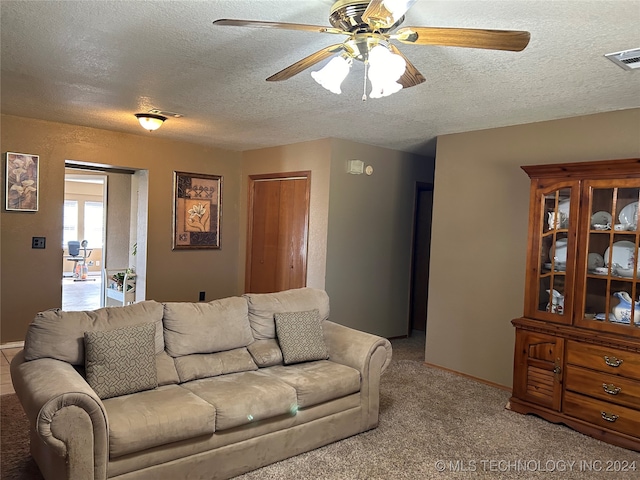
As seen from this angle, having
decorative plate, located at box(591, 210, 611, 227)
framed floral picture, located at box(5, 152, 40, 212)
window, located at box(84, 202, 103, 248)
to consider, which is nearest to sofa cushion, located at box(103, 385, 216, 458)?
decorative plate, located at box(591, 210, 611, 227)

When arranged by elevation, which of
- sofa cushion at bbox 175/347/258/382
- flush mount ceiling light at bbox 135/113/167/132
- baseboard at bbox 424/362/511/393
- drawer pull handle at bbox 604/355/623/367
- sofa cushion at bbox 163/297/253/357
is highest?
flush mount ceiling light at bbox 135/113/167/132

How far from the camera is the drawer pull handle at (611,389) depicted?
310 cm

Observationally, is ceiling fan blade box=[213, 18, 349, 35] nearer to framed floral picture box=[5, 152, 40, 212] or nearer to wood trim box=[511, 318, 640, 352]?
wood trim box=[511, 318, 640, 352]

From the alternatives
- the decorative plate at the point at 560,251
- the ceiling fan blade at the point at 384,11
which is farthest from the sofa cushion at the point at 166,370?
the decorative plate at the point at 560,251

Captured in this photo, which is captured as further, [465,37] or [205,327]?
[205,327]

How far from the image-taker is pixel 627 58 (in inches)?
95.7

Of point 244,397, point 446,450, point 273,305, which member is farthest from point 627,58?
point 244,397

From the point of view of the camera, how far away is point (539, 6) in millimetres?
1908

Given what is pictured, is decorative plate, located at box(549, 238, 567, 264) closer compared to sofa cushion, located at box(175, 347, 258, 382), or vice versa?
sofa cushion, located at box(175, 347, 258, 382)

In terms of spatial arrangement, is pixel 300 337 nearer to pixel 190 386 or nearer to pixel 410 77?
pixel 190 386

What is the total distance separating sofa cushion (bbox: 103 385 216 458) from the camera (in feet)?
7.02

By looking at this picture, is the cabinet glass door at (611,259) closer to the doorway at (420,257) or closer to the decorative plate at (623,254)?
the decorative plate at (623,254)

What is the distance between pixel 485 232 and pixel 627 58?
82.2 inches

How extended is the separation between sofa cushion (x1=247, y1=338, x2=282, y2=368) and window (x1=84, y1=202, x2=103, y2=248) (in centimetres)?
1005
